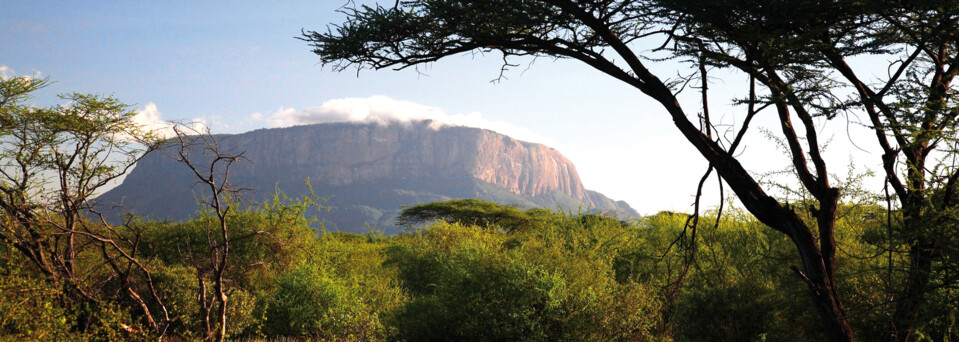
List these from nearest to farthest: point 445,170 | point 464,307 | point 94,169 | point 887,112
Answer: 1. point 887,112
2. point 464,307
3. point 94,169
4. point 445,170

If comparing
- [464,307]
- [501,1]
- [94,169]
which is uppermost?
[501,1]

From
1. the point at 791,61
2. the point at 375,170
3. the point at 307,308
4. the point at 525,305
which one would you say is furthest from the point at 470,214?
the point at 375,170

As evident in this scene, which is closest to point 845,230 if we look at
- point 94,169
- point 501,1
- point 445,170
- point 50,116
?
point 501,1

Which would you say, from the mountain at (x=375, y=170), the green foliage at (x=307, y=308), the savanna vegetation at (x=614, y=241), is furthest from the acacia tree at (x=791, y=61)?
the mountain at (x=375, y=170)

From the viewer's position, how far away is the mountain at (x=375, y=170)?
157875 millimetres

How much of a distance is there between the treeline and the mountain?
134 metres

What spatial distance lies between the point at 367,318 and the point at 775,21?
330 inches

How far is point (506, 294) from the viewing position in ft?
22.7

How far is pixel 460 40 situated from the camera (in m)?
5.30

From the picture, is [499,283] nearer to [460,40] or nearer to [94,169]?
[460,40]

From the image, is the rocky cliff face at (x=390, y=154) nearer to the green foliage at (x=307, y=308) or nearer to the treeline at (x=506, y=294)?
the treeline at (x=506, y=294)

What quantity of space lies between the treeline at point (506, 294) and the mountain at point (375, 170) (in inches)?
5260

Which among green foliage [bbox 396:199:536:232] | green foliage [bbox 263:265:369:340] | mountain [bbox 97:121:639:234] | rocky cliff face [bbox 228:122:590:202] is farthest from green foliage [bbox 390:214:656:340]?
rocky cliff face [bbox 228:122:590:202]

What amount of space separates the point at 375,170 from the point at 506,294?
568ft
